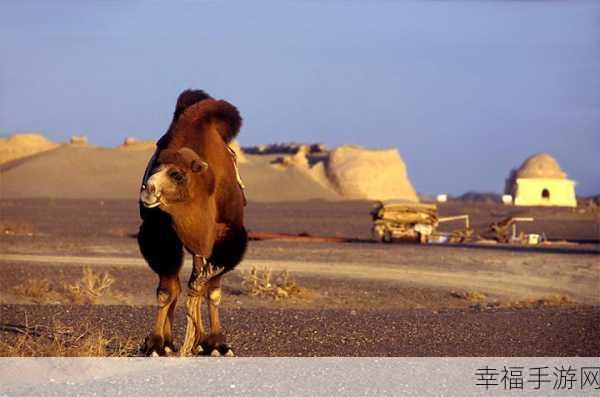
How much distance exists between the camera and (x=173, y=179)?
816 cm

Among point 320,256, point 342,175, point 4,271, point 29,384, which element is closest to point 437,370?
point 29,384

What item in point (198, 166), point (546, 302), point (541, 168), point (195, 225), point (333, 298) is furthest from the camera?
point (541, 168)

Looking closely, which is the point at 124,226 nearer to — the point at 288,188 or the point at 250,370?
the point at 250,370

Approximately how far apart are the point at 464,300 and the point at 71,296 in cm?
595

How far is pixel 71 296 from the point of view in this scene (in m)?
17.1

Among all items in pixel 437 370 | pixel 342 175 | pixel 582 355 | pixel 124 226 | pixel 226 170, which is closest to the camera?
pixel 437 370

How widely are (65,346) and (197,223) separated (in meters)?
1.70

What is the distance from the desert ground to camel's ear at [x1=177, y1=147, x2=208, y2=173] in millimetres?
1668

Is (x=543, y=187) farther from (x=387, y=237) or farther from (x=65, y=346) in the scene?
(x=65, y=346)

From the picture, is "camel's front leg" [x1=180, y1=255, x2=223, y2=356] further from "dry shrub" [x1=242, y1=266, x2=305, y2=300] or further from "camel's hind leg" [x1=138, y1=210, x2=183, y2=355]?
"dry shrub" [x1=242, y1=266, x2=305, y2=300]

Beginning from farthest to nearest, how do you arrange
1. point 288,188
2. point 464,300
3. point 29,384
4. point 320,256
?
point 288,188
point 320,256
point 464,300
point 29,384

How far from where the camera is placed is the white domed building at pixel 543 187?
278 ft

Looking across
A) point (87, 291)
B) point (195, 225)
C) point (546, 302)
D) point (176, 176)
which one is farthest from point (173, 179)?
point (546, 302)

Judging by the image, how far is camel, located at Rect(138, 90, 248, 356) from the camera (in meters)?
8.48
